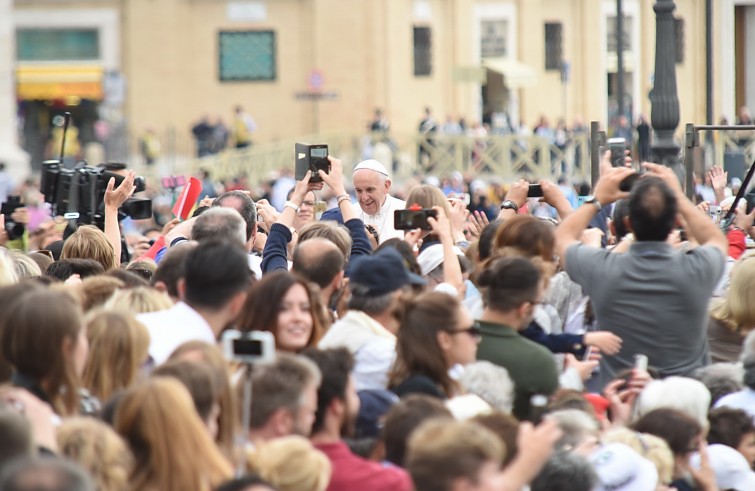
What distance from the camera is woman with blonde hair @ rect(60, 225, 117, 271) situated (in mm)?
9633

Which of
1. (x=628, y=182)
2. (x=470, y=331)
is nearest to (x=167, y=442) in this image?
(x=470, y=331)

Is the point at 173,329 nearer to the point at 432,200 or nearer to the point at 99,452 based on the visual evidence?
the point at 99,452

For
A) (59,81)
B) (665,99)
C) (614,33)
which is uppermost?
(614,33)

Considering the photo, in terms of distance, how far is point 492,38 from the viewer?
47000 millimetres

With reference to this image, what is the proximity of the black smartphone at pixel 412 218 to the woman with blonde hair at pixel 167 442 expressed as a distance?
3.95 meters

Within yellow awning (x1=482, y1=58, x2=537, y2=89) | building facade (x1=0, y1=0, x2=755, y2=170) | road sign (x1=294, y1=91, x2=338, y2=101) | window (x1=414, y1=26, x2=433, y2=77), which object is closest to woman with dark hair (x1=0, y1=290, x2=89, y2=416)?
building facade (x1=0, y1=0, x2=755, y2=170)

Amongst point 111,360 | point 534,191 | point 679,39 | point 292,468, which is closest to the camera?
point 292,468

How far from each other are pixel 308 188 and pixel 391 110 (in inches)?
1374

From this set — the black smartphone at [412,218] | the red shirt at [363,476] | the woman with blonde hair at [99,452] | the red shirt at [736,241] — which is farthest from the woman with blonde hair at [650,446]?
the red shirt at [736,241]

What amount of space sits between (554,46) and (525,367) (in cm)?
4155

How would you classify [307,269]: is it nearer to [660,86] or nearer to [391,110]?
[660,86]

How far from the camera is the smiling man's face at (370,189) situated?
37.5 feet

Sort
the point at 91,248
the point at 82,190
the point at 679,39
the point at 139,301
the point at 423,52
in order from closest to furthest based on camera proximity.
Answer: the point at 139,301 < the point at 91,248 < the point at 82,190 < the point at 423,52 < the point at 679,39

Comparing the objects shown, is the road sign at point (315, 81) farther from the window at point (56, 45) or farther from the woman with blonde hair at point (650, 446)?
the woman with blonde hair at point (650, 446)
